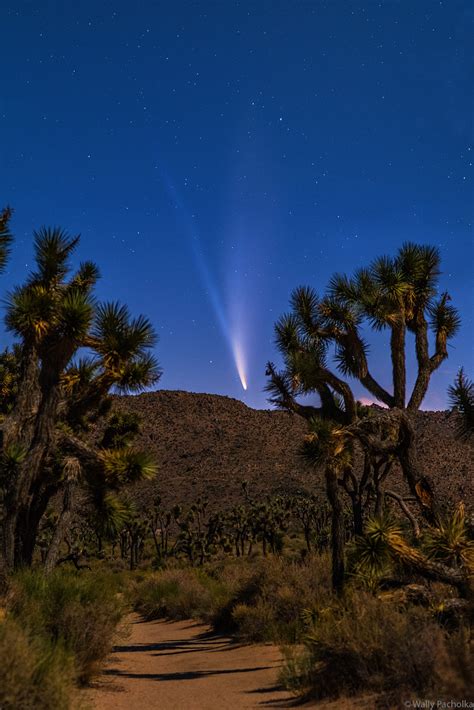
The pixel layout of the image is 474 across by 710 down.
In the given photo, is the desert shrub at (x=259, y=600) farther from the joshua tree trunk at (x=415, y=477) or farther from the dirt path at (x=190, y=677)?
the joshua tree trunk at (x=415, y=477)

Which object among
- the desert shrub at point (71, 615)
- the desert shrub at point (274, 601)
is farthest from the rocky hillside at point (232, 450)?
the desert shrub at point (71, 615)

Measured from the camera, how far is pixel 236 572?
22266 millimetres

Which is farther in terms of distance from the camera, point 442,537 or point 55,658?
point 442,537

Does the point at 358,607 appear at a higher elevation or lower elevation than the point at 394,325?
lower

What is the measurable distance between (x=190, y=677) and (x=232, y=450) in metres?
65.5

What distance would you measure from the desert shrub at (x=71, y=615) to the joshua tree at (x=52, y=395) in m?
2.61

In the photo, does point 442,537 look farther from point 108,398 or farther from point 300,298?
point 108,398

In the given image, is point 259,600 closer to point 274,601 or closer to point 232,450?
point 274,601

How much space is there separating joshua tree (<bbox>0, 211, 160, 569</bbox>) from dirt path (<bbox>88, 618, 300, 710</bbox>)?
138 inches

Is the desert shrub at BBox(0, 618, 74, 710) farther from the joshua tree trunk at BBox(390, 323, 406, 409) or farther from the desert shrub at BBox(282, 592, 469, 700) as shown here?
the joshua tree trunk at BBox(390, 323, 406, 409)

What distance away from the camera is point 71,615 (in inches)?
367

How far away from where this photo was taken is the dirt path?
840 centimetres

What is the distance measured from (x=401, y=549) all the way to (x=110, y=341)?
7.94m

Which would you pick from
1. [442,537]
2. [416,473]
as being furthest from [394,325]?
[442,537]
